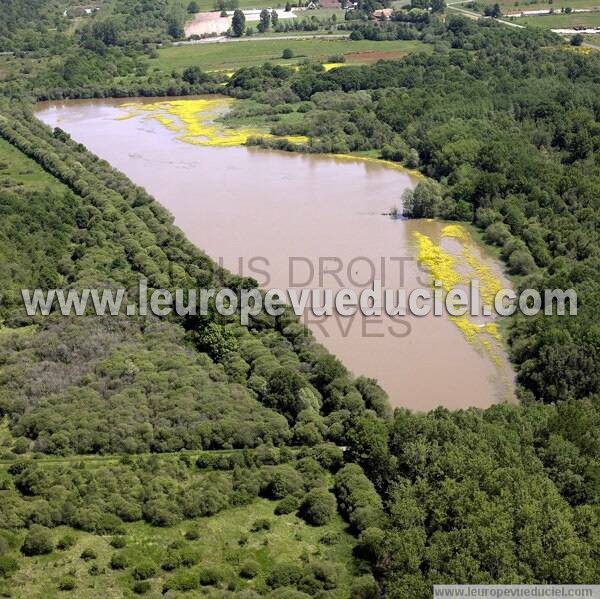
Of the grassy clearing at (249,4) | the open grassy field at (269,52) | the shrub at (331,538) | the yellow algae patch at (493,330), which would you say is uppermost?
the grassy clearing at (249,4)

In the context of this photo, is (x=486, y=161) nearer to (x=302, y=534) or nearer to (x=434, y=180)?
(x=434, y=180)

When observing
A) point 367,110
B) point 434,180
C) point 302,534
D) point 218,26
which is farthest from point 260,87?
point 302,534

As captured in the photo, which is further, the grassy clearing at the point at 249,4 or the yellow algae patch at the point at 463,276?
the grassy clearing at the point at 249,4

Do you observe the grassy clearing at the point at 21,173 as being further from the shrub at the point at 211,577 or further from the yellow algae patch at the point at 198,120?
the shrub at the point at 211,577

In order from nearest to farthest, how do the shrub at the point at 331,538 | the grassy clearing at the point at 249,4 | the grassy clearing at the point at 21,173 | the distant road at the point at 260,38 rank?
the shrub at the point at 331,538 → the grassy clearing at the point at 21,173 → the distant road at the point at 260,38 → the grassy clearing at the point at 249,4

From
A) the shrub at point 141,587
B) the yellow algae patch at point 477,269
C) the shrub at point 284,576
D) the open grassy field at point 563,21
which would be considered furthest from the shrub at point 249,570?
the open grassy field at point 563,21

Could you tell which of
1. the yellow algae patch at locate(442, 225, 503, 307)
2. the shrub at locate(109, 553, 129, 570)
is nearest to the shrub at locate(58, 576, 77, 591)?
the shrub at locate(109, 553, 129, 570)

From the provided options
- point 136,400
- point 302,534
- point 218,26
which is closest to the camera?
point 302,534
